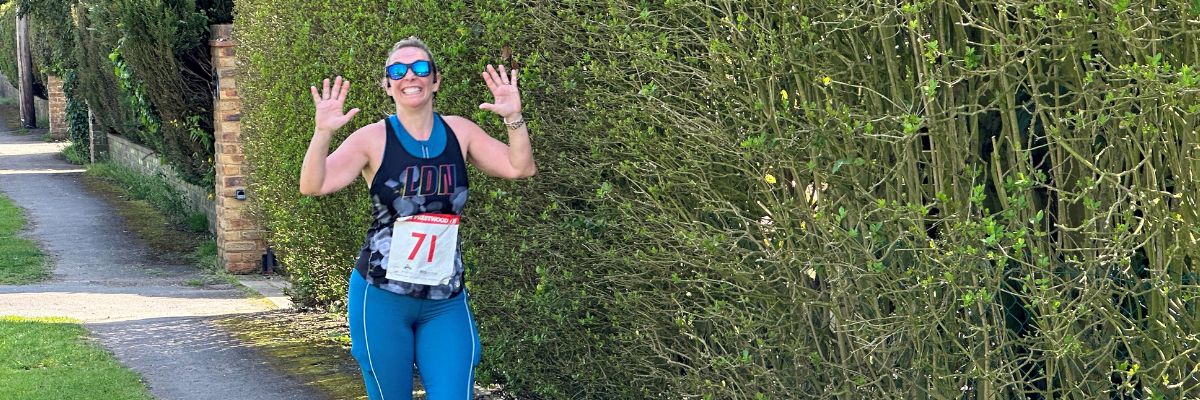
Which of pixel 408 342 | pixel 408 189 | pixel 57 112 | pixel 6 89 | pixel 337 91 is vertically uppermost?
pixel 337 91

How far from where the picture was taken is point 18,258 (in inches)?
543

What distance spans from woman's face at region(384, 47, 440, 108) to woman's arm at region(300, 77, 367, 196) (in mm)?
172

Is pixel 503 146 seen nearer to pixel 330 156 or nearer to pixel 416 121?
pixel 416 121

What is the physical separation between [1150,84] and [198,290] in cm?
1010

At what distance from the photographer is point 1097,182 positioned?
3.10m

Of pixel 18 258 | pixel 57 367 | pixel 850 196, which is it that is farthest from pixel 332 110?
pixel 18 258

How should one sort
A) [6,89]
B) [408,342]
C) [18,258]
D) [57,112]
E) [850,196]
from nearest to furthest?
[850,196]
[408,342]
[18,258]
[57,112]
[6,89]

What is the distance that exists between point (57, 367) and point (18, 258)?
5923 mm

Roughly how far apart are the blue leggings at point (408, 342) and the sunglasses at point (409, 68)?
Result: 677mm

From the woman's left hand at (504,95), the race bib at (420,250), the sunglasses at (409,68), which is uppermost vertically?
the sunglasses at (409,68)

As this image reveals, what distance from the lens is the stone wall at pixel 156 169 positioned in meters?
15.6

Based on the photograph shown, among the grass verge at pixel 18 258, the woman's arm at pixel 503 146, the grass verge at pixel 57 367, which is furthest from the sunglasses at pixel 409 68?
the grass verge at pixel 18 258

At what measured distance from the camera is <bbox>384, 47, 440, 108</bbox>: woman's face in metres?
4.86

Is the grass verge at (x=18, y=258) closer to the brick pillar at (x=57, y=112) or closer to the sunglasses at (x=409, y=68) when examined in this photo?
the sunglasses at (x=409, y=68)
